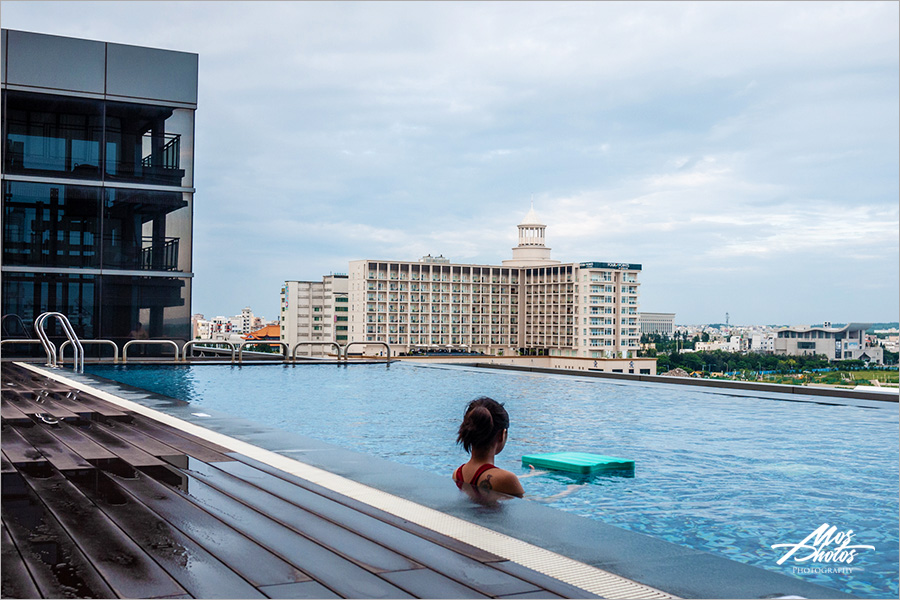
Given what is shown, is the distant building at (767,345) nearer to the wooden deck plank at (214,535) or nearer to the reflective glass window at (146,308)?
the reflective glass window at (146,308)

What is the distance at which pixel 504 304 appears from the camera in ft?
376

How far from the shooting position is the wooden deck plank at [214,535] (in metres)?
1.90

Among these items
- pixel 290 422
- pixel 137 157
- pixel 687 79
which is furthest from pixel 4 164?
pixel 687 79

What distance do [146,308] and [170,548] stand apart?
14.8 metres

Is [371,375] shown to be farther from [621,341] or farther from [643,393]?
[621,341]

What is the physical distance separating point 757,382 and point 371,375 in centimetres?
641

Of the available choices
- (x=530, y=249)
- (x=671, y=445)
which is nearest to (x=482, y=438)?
(x=671, y=445)

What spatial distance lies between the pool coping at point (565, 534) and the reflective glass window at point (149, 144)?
44.6ft

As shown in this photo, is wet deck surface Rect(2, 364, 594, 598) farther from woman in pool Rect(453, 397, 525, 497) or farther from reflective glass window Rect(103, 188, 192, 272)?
reflective glass window Rect(103, 188, 192, 272)

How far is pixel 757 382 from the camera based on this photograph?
10344mm

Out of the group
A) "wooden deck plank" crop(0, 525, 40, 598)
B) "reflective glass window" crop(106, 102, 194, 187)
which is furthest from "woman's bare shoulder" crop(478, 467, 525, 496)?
"reflective glass window" crop(106, 102, 194, 187)

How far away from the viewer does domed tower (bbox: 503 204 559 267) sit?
374ft
